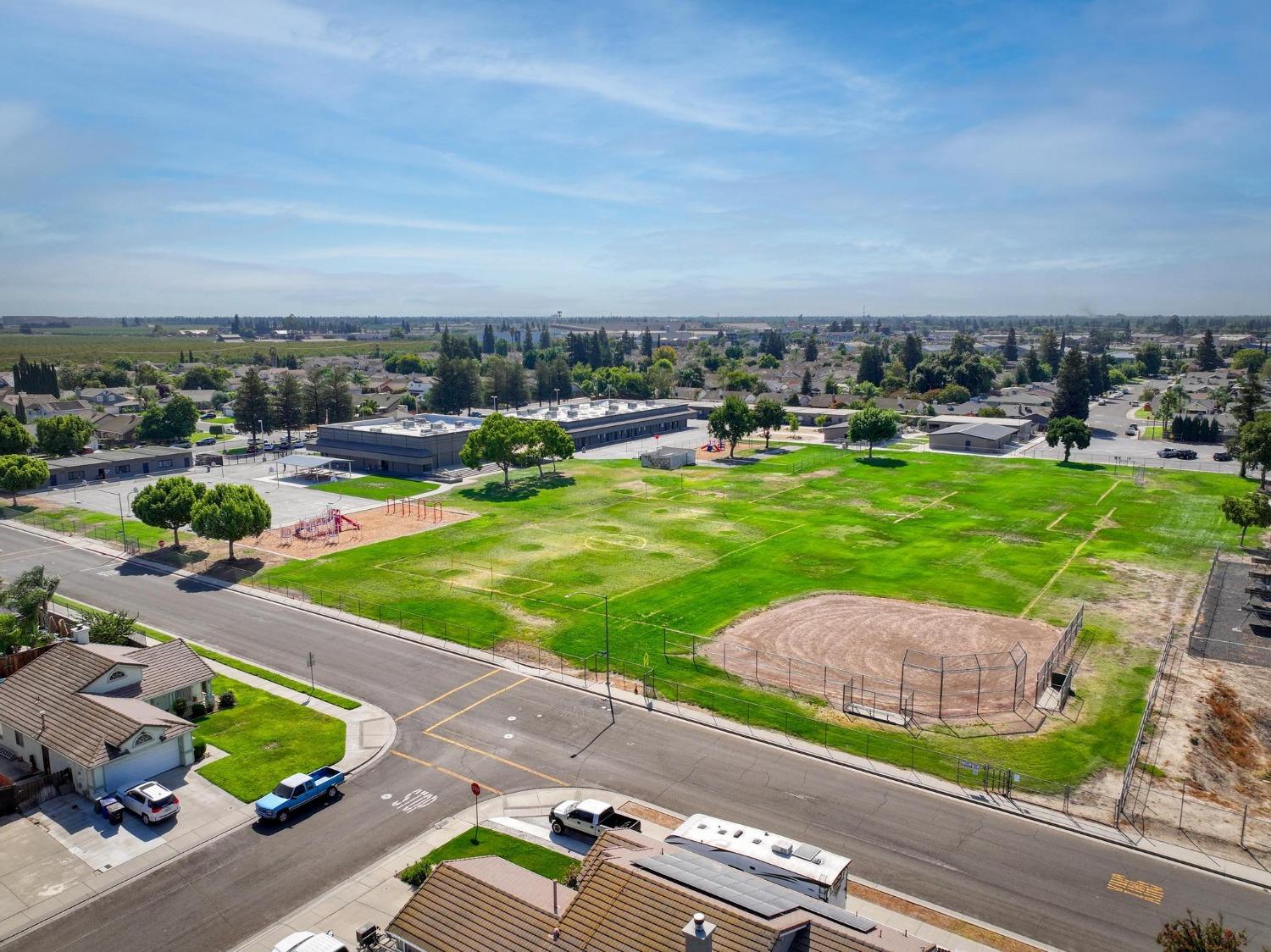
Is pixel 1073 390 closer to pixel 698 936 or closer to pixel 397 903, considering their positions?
pixel 397 903

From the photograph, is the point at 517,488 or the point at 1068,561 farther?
the point at 517,488

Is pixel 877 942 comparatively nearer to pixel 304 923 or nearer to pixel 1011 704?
pixel 304 923

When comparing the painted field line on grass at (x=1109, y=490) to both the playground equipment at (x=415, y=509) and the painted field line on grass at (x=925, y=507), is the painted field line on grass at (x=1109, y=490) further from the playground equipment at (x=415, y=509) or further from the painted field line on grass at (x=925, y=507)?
the playground equipment at (x=415, y=509)

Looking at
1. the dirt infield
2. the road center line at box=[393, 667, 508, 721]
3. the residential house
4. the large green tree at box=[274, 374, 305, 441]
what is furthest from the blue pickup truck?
the residential house

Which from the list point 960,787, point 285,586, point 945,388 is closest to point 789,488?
point 285,586

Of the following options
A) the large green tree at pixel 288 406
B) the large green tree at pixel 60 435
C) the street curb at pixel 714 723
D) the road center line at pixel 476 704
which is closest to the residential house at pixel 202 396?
the large green tree at pixel 288 406

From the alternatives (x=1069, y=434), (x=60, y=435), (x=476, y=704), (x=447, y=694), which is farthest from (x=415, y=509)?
(x=1069, y=434)
